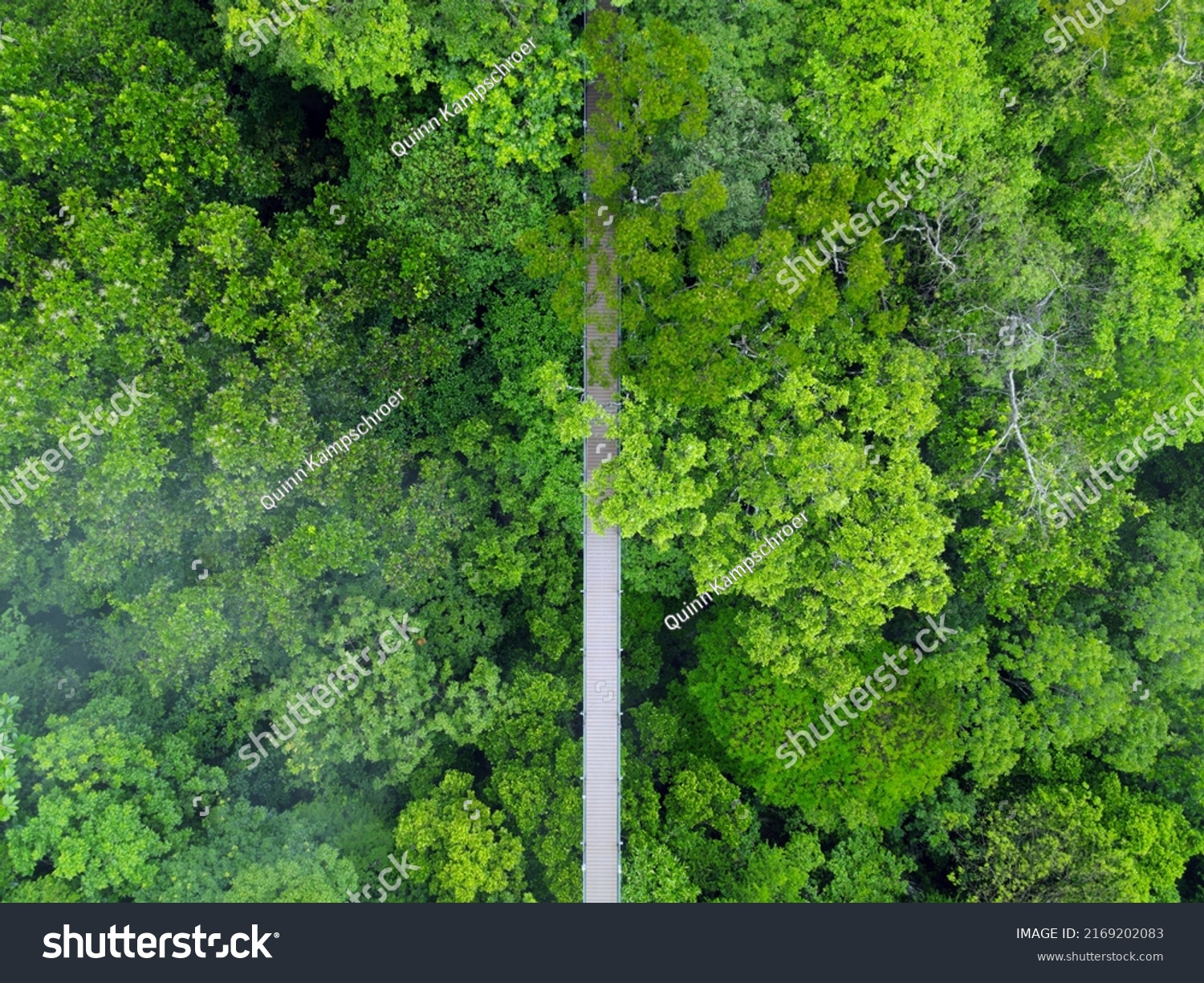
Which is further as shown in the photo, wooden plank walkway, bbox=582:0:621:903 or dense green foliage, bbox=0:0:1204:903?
wooden plank walkway, bbox=582:0:621:903

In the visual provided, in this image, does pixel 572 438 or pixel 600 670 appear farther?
pixel 600 670

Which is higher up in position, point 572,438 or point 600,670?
point 572,438

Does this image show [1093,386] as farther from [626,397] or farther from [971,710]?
[626,397]

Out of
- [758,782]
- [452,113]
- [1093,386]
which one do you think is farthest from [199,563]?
[1093,386]

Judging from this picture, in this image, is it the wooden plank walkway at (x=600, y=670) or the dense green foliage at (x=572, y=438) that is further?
the wooden plank walkway at (x=600, y=670)
